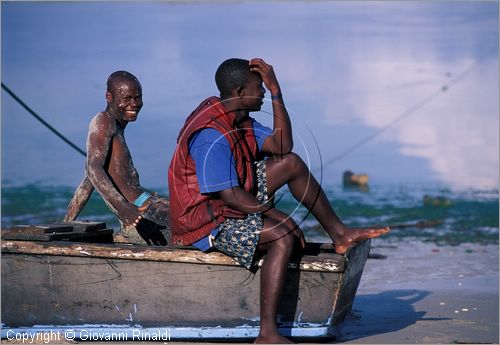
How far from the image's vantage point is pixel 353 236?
18.5ft

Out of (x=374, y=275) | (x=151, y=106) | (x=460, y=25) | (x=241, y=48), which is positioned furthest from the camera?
Result: (x=460, y=25)

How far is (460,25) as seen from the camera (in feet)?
59.4

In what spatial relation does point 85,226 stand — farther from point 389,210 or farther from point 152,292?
point 389,210

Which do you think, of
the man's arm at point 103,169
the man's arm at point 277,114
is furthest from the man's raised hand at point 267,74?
the man's arm at point 103,169

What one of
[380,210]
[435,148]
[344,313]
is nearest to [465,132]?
[435,148]

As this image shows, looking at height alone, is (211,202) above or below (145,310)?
above

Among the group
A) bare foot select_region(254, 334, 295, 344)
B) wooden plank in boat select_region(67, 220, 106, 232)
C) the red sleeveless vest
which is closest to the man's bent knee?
the red sleeveless vest

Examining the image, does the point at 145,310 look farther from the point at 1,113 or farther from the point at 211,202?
the point at 1,113

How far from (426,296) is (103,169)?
2229 millimetres

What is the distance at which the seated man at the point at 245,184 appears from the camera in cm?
530

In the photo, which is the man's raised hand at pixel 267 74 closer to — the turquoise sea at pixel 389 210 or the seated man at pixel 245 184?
the seated man at pixel 245 184

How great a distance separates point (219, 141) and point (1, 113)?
9672 millimetres

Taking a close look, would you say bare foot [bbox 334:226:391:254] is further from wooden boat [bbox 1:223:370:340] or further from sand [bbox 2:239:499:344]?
sand [bbox 2:239:499:344]

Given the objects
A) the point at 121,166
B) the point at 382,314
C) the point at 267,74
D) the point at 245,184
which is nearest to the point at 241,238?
the point at 245,184
